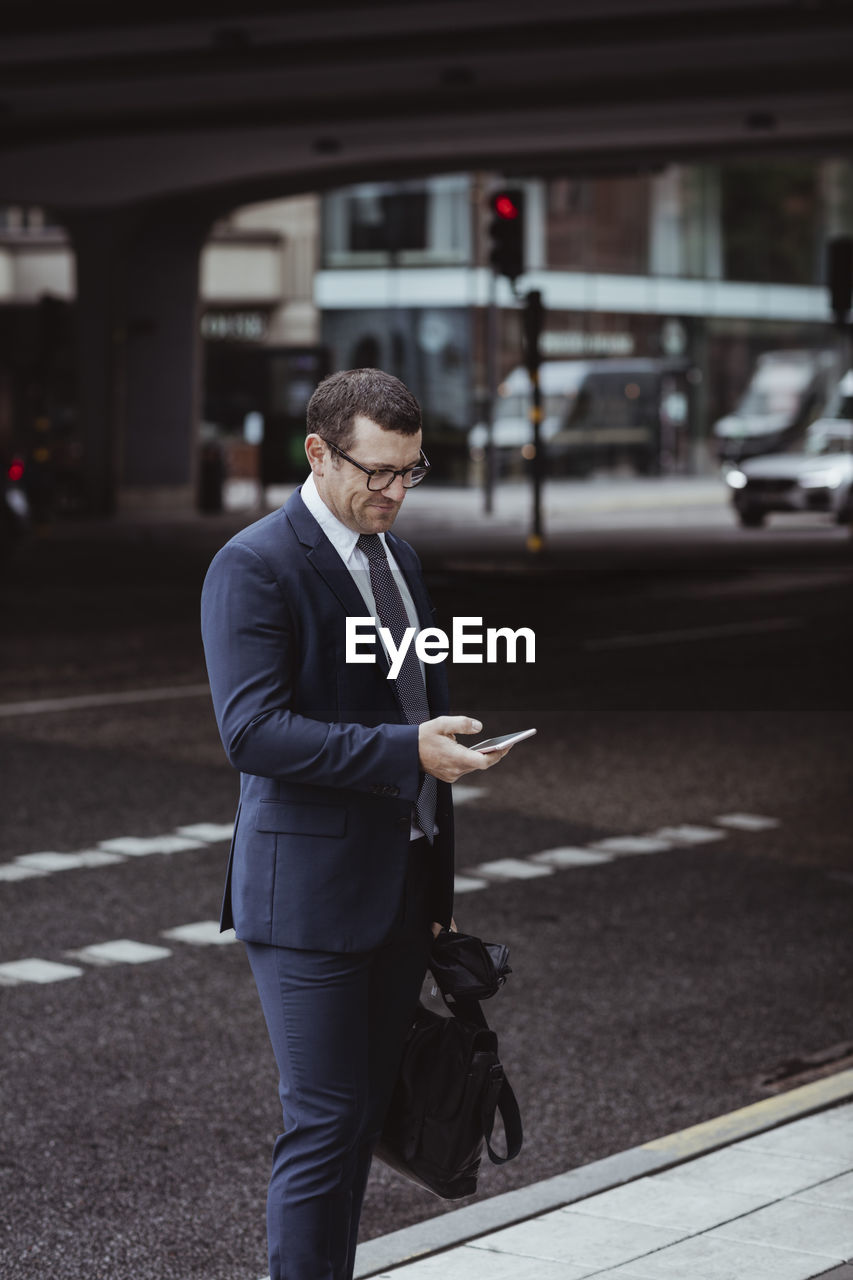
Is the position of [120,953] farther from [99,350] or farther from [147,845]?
[99,350]

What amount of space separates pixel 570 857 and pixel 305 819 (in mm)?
5462

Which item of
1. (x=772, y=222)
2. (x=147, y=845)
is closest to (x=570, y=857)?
(x=147, y=845)

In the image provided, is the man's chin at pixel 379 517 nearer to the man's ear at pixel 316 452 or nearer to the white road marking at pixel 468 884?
the man's ear at pixel 316 452

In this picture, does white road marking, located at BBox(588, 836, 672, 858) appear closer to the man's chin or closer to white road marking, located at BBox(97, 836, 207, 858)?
white road marking, located at BBox(97, 836, 207, 858)

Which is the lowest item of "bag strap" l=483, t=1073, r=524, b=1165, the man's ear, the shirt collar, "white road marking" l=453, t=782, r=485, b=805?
"white road marking" l=453, t=782, r=485, b=805

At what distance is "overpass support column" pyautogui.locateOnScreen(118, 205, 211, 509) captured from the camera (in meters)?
34.9

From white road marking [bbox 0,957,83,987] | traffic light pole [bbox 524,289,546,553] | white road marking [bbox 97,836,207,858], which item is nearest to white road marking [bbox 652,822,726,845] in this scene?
white road marking [bbox 97,836,207,858]

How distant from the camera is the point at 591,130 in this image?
28.8m

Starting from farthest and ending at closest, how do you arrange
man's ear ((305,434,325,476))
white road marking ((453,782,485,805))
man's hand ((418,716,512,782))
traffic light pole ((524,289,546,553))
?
traffic light pole ((524,289,546,553)) < white road marking ((453,782,485,805)) < man's ear ((305,434,325,476)) < man's hand ((418,716,512,782))

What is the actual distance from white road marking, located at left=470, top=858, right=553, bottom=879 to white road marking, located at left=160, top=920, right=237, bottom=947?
1347 millimetres

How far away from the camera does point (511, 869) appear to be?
8.48 m

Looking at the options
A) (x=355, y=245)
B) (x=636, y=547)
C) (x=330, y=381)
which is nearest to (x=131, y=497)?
(x=636, y=547)

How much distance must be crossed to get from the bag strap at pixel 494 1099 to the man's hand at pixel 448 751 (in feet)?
1.54

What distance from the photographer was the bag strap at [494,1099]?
3.51 metres
